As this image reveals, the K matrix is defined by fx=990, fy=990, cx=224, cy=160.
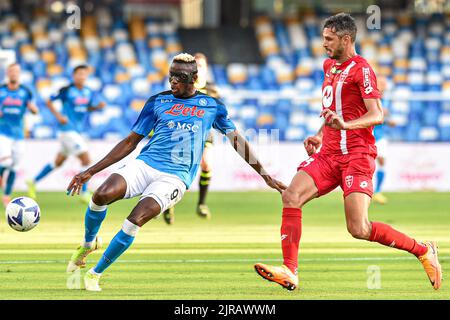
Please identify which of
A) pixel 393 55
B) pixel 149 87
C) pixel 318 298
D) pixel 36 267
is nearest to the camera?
pixel 318 298

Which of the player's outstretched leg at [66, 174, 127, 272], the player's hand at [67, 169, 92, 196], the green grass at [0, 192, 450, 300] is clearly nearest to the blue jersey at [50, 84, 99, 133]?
the green grass at [0, 192, 450, 300]

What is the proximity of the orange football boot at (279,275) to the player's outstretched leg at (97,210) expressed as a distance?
1.34m

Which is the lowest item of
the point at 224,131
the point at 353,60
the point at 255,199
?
the point at 255,199

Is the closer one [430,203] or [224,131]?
[224,131]

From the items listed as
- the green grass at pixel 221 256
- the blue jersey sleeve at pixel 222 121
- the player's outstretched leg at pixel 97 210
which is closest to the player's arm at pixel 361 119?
the blue jersey sleeve at pixel 222 121

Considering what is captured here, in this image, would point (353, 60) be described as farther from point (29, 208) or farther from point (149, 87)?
point (149, 87)

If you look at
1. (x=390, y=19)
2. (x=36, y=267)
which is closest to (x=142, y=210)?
(x=36, y=267)

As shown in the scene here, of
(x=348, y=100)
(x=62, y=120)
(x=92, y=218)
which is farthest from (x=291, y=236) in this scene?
(x=62, y=120)

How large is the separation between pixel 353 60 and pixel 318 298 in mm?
2077

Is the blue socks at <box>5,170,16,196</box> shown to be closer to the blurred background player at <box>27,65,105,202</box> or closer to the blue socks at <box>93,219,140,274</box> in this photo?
the blurred background player at <box>27,65,105,202</box>

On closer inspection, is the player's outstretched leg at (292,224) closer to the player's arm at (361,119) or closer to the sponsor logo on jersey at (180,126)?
the player's arm at (361,119)

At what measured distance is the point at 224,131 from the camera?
9000 mm

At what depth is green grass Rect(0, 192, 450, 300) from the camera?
838 centimetres

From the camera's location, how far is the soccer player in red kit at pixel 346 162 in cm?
827
